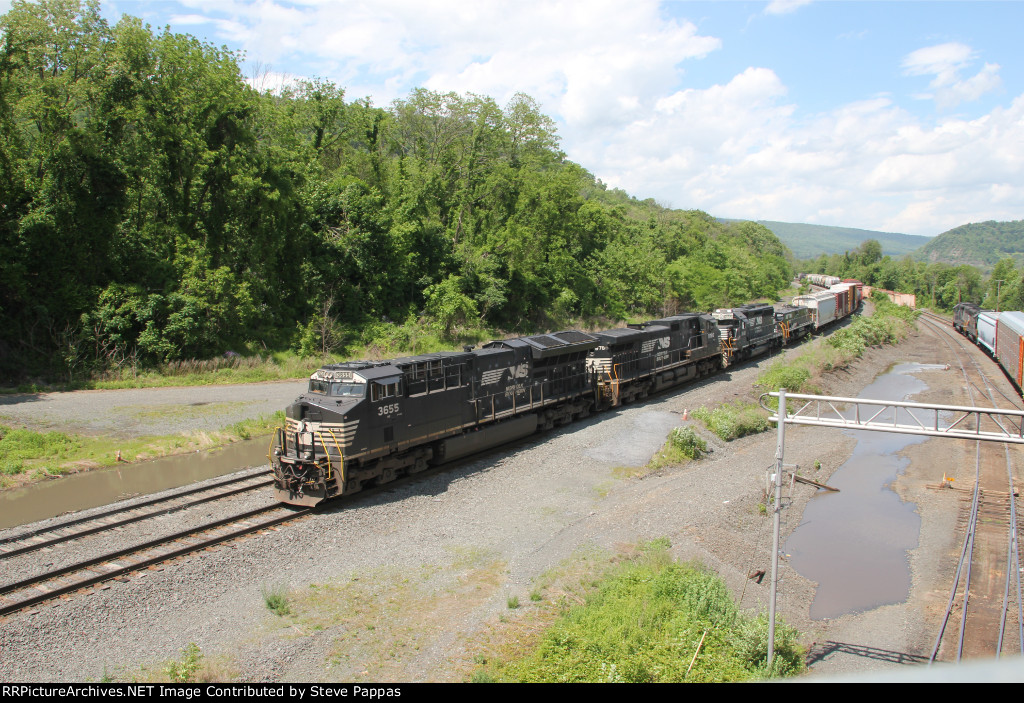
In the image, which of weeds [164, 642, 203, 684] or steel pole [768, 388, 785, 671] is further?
steel pole [768, 388, 785, 671]

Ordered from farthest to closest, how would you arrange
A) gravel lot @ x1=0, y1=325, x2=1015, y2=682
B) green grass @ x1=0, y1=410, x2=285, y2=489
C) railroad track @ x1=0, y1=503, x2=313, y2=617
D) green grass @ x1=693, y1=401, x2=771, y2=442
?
1. green grass @ x1=693, y1=401, x2=771, y2=442
2. green grass @ x1=0, y1=410, x2=285, y2=489
3. railroad track @ x1=0, y1=503, x2=313, y2=617
4. gravel lot @ x1=0, y1=325, x2=1015, y2=682

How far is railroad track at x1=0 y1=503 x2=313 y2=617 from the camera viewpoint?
11.0m

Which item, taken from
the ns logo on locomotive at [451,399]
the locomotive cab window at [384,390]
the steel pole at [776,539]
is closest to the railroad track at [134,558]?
the ns logo on locomotive at [451,399]

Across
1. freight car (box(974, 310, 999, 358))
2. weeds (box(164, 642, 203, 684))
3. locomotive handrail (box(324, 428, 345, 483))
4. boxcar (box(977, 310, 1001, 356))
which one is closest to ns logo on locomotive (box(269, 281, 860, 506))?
locomotive handrail (box(324, 428, 345, 483))

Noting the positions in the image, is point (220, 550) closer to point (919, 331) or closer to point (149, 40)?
point (149, 40)

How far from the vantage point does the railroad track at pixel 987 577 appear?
1138 centimetres

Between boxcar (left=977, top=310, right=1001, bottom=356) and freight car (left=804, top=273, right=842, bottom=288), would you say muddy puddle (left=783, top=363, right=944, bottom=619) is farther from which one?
freight car (left=804, top=273, right=842, bottom=288)

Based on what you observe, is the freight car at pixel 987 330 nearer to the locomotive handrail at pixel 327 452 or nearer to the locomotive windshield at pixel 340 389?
the locomotive windshield at pixel 340 389

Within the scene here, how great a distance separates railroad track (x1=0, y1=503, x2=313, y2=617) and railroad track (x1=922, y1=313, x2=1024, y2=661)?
529 inches

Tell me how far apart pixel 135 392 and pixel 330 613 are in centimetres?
2001

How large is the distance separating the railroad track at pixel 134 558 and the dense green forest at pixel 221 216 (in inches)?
692

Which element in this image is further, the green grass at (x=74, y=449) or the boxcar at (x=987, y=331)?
the boxcar at (x=987, y=331)

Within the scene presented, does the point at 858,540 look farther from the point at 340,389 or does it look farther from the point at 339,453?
the point at 340,389
